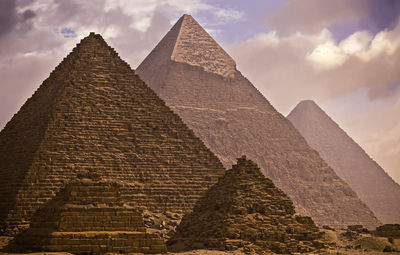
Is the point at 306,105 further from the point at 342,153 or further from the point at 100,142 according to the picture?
the point at 100,142

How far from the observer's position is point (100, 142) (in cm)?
4844

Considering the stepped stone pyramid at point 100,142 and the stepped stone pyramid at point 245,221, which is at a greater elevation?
the stepped stone pyramid at point 100,142

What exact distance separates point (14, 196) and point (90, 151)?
4.84 m

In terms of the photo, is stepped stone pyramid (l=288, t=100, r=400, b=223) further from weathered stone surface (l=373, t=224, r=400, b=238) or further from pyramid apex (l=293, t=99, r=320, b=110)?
weathered stone surface (l=373, t=224, r=400, b=238)

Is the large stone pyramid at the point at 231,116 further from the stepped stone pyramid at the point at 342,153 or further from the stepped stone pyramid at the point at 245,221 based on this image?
the stepped stone pyramid at the point at 245,221

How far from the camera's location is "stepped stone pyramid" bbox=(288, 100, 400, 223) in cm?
10988

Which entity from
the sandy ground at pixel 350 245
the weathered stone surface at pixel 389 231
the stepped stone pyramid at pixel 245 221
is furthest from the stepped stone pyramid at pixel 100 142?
the stepped stone pyramid at pixel 245 221

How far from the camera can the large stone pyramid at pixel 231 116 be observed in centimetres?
8231

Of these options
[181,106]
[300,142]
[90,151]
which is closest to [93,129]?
[90,151]

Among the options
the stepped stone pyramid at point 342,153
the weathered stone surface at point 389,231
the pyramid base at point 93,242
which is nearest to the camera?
the pyramid base at point 93,242

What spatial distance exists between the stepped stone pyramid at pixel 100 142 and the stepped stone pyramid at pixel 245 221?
29.2 feet

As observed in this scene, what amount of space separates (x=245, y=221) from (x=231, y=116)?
49496mm

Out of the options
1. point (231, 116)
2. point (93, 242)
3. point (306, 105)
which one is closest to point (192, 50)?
point (231, 116)

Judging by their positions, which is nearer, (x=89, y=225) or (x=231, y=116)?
(x=89, y=225)
